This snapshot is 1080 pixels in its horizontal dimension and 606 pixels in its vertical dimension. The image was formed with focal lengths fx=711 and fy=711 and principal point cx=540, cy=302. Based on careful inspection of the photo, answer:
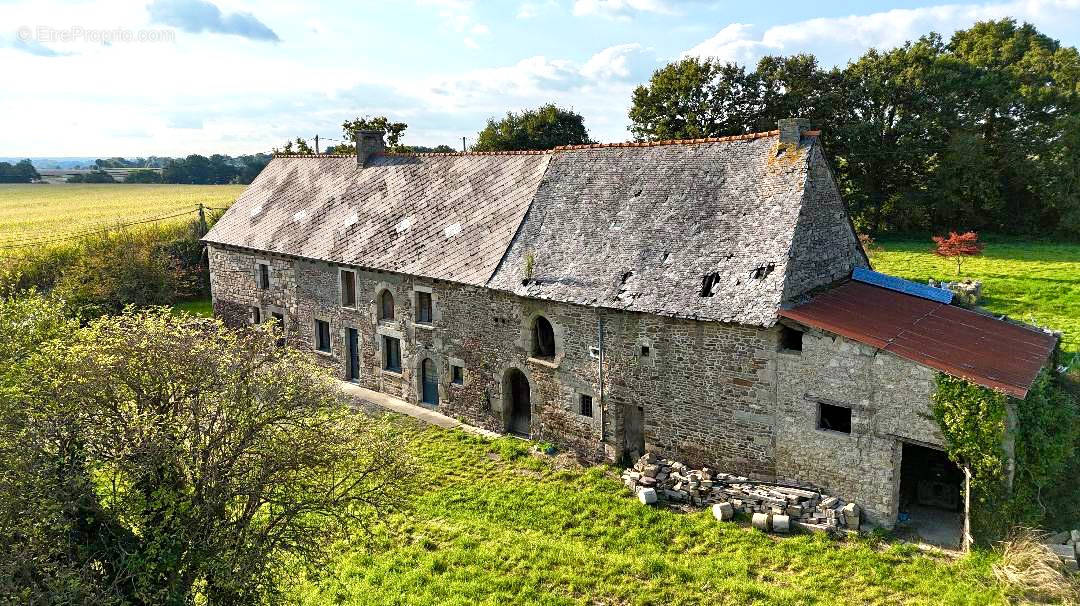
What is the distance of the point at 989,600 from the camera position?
39.7 feet

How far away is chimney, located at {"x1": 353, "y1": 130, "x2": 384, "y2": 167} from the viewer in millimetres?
28984

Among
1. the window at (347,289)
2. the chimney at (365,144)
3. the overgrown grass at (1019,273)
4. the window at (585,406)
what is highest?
the chimney at (365,144)

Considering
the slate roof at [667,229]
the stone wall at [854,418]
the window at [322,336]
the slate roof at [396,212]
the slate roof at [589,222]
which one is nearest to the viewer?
the stone wall at [854,418]

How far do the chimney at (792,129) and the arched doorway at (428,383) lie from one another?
41.0ft

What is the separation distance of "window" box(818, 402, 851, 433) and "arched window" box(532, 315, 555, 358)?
7246 millimetres

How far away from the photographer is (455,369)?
22.1m

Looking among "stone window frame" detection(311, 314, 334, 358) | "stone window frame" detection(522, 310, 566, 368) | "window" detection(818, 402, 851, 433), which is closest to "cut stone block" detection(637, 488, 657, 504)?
"window" detection(818, 402, 851, 433)

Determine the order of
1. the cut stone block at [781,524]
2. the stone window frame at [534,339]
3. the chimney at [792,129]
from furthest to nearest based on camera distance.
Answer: the stone window frame at [534,339]
the chimney at [792,129]
the cut stone block at [781,524]

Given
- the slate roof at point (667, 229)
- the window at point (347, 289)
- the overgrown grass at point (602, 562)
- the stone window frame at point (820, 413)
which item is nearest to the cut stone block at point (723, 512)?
the overgrown grass at point (602, 562)

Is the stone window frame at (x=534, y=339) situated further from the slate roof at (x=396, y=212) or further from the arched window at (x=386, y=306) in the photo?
the arched window at (x=386, y=306)

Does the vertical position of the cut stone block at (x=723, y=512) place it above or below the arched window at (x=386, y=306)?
below

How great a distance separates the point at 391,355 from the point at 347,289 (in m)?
3.03

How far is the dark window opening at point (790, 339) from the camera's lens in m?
15.6

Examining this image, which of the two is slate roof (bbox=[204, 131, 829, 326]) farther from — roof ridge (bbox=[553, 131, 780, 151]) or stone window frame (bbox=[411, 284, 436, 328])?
stone window frame (bbox=[411, 284, 436, 328])
